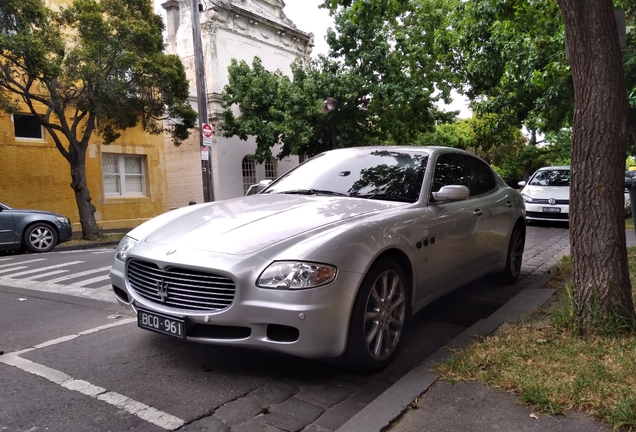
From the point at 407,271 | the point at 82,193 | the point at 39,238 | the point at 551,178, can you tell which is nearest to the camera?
the point at 407,271

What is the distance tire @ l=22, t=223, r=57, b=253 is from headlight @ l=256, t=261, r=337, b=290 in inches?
392

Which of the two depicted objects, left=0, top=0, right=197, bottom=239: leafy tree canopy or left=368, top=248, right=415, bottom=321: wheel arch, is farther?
left=0, top=0, right=197, bottom=239: leafy tree canopy

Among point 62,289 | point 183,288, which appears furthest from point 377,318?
point 62,289

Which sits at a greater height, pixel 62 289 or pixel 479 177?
pixel 479 177

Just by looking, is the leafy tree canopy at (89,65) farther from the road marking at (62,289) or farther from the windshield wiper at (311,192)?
the windshield wiper at (311,192)

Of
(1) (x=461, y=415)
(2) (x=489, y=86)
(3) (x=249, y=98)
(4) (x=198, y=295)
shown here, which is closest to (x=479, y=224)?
(1) (x=461, y=415)

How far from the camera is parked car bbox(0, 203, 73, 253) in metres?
10.8

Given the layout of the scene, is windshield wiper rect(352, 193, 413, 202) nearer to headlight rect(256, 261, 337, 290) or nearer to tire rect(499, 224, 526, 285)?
headlight rect(256, 261, 337, 290)

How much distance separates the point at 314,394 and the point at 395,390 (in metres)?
0.50

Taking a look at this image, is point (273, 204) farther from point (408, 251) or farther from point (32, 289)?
point (32, 289)

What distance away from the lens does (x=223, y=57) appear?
22.1 m

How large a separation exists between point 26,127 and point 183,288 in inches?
631

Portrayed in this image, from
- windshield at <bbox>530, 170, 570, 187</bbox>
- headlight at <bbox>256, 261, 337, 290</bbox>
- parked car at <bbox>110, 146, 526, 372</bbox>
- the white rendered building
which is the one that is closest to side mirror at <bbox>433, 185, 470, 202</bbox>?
parked car at <bbox>110, 146, 526, 372</bbox>

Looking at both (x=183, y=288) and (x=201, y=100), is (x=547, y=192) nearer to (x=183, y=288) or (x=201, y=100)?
(x=201, y=100)
